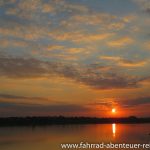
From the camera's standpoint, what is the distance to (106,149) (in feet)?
169

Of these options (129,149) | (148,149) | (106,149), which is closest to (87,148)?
(106,149)

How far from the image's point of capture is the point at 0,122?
168 meters

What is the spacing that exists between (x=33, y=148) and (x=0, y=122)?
118 metres

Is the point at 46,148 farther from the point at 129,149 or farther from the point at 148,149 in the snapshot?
the point at 148,149

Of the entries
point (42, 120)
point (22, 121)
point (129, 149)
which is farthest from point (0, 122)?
point (129, 149)

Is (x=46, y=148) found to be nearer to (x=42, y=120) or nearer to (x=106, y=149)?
(x=106, y=149)

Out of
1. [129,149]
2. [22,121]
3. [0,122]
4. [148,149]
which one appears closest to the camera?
[148,149]

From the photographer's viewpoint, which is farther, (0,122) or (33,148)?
(0,122)

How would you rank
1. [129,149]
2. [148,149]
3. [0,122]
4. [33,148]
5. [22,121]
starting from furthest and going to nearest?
[22,121], [0,122], [33,148], [129,149], [148,149]

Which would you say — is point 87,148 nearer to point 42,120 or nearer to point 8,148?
point 8,148

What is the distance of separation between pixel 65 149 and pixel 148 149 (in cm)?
1279

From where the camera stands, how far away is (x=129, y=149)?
50875 mm

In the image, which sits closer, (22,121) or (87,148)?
(87,148)

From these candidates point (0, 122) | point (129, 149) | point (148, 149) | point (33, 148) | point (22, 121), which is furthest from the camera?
point (22, 121)
